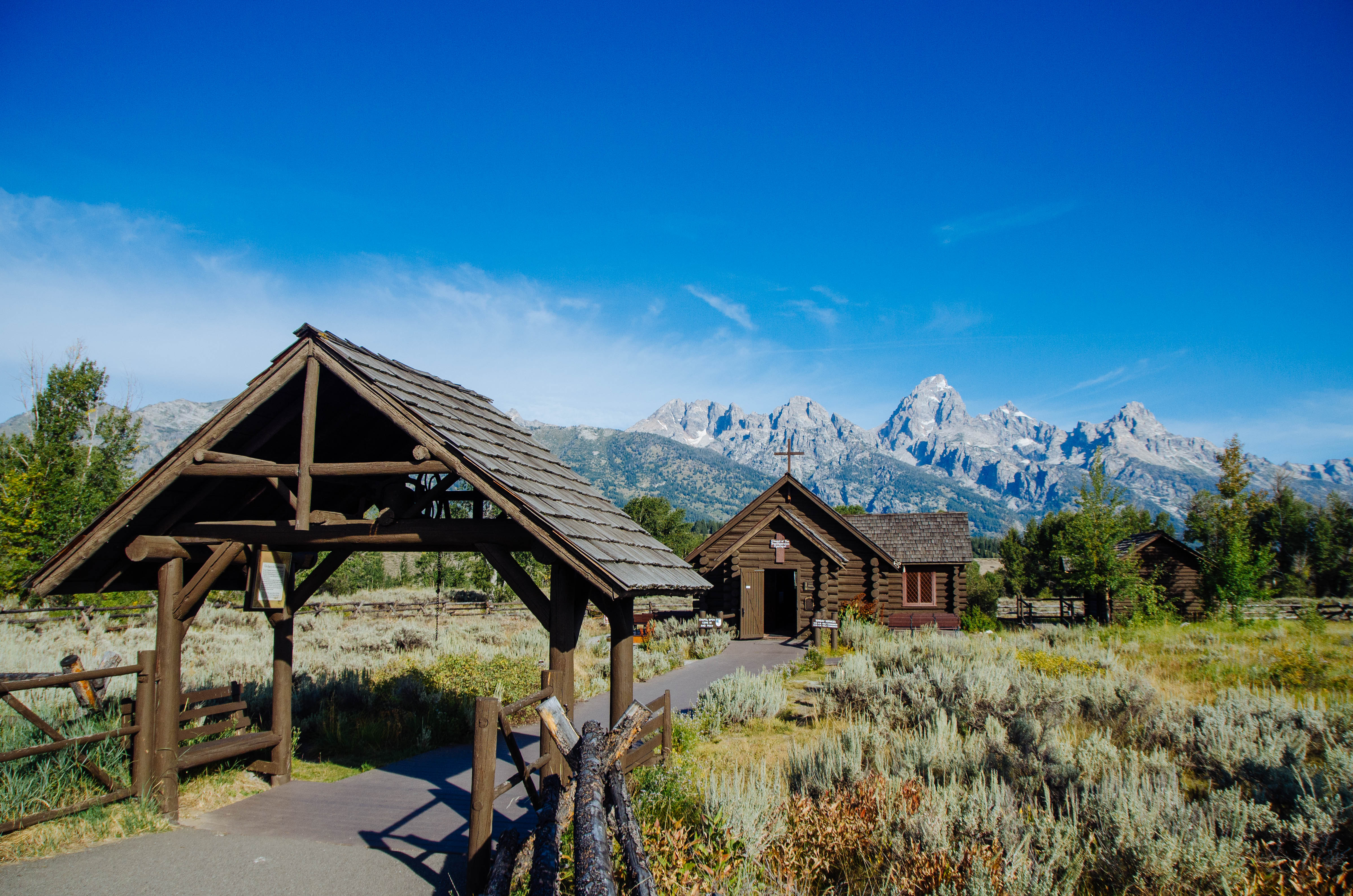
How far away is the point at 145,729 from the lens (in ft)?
22.4

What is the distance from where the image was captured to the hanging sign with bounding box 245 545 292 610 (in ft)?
25.1

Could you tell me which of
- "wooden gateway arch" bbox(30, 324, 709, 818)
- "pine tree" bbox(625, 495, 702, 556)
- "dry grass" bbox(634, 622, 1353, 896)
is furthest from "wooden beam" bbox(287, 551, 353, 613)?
"pine tree" bbox(625, 495, 702, 556)

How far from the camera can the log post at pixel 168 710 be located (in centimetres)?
687

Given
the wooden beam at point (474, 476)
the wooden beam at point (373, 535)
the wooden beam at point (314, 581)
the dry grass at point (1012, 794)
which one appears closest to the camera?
the dry grass at point (1012, 794)

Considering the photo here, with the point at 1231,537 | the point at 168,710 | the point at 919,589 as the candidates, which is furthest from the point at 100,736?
the point at 1231,537

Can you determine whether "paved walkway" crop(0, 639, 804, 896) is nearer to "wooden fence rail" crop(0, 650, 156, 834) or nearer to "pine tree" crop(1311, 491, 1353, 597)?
"wooden fence rail" crop(0, 650, 156, 834)

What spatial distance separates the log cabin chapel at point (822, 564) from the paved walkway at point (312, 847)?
53.1 ft

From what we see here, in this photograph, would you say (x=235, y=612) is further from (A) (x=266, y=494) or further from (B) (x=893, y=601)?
(B) (x=893, y=601)

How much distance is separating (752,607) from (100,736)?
2011 centimetres

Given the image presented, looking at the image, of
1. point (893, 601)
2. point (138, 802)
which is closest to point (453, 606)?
point (893, 601)

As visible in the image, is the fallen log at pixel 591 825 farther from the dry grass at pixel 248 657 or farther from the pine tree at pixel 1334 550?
the pine tree at pixel 1334 550

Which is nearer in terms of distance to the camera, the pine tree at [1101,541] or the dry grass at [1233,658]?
the dry grass at [1233,658]

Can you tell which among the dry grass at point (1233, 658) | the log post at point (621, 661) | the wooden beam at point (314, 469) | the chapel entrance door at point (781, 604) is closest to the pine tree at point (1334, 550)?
the dry grass at point (1233, 658)

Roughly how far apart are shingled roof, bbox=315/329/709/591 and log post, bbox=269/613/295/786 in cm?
336
